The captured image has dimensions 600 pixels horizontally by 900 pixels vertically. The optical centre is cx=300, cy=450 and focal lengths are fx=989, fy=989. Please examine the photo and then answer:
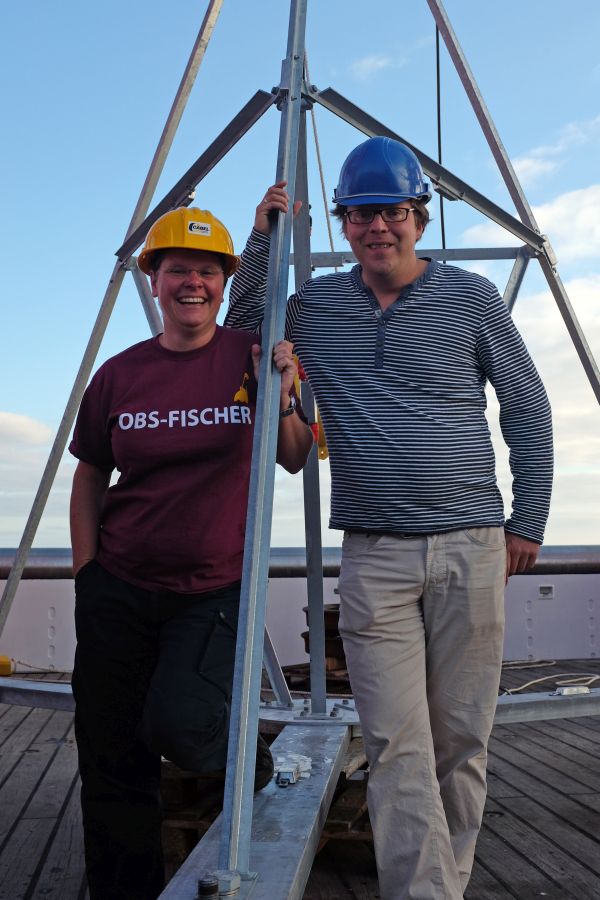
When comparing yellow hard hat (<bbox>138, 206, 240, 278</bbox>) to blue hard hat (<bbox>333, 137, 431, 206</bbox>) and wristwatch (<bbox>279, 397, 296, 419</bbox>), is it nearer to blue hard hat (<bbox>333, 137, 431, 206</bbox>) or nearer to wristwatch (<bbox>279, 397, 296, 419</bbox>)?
blue hard hat (<bbox>333, 137, 431, 206</bbox>)

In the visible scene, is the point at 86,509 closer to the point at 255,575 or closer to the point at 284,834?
the point at 255,575

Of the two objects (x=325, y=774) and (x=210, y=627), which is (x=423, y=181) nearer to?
(x=210, y=627)

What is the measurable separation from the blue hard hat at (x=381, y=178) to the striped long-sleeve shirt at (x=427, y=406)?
0.60 feet

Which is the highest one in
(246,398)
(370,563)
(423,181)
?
(423,181)

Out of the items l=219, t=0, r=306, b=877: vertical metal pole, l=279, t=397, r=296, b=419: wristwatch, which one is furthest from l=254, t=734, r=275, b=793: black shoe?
l=279, t=397, r=296, b=419: wristwatch

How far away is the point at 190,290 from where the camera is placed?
2.39 meters

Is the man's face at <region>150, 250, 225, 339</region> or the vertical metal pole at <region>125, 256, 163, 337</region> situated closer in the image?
the man's face at <region>150, 250, 225, 339</region>

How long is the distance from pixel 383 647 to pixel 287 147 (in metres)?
1.17

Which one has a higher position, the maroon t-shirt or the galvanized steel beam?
the maroon t-shirt

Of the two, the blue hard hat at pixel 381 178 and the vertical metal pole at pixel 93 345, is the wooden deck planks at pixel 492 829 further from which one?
the blue hard hat at pixel 381 178

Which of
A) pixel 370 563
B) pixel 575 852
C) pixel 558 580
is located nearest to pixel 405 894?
pixel 370 563

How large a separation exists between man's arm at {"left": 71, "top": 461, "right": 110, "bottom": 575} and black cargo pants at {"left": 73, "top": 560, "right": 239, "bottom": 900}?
92 mm

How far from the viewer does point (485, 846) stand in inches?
126

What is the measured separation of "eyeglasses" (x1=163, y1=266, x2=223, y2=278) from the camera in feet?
7.94
